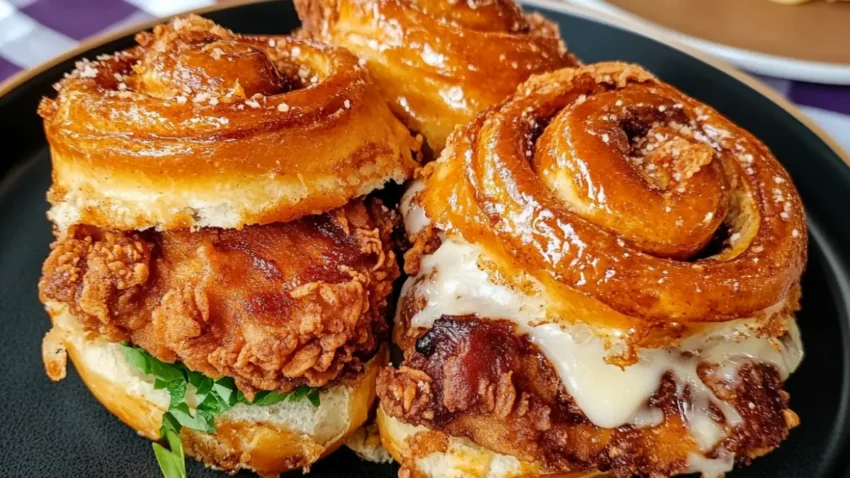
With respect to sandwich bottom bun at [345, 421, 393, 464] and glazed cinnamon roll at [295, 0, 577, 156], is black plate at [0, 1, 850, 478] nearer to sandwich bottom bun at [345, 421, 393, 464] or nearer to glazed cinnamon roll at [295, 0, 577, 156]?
sandwich bottom bun at [345, 421, 393, 464]

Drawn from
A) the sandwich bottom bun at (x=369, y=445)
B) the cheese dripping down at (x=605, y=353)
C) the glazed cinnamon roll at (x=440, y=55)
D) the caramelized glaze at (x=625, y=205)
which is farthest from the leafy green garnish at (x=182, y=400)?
the glazed cinnamon roll at (x=440, y=55)

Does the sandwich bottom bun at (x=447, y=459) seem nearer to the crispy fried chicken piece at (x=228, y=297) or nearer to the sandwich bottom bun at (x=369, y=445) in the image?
the sandwich bottom bun at (x=369, y=445)

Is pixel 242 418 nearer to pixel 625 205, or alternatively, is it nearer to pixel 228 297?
pixel 228 297

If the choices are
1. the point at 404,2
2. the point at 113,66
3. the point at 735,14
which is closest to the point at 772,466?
the point at 404,2

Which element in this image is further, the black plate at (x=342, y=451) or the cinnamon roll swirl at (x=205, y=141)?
the black plate at (x=342, y=451)

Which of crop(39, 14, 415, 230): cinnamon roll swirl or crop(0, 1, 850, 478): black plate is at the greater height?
crop(39, 14, 415, 230): cinnamon roll swirl

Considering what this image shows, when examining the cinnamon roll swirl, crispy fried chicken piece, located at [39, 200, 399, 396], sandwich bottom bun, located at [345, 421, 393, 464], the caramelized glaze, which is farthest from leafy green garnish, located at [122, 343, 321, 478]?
the caramelized glaze

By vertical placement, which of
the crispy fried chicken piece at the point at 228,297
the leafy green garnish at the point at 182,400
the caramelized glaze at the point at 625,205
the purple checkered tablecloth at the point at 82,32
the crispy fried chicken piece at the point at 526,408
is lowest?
the purple checkered tablecloth at the point at 82,32
